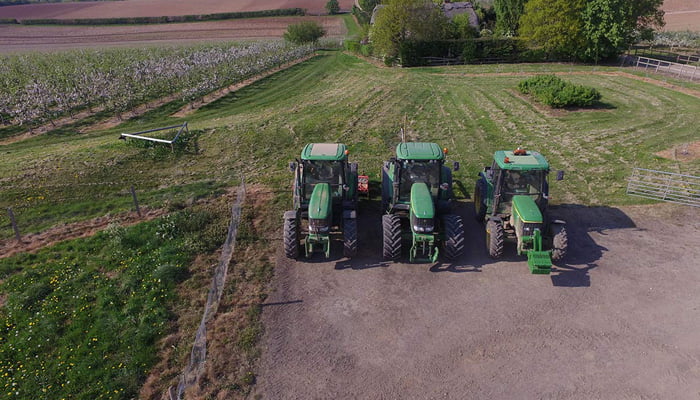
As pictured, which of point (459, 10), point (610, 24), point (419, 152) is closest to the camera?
point (419, 152)

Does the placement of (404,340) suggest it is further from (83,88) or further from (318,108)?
(83,88)

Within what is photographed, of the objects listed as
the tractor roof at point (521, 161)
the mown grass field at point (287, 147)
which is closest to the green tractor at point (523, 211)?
the tractor roof at point (521, 161)

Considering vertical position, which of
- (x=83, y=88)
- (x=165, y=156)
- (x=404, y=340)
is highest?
(x=83, y=88)

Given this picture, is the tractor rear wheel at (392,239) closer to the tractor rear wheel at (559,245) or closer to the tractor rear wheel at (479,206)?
the tractor rear wheel at (479,206)

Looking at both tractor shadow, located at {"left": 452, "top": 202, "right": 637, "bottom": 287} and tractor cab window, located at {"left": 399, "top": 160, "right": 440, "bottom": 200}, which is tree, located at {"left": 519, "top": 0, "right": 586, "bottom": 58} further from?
tractor cab window, located at {"left": 399, "top": 160, "right": 440, "bottom": 200}

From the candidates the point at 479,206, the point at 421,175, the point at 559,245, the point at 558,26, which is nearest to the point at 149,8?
the point at 558,26

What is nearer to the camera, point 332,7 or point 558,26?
point 558,26

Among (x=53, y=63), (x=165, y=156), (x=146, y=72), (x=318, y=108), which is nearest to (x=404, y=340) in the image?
(x=165, y=156)

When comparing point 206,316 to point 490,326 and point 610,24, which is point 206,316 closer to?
point 490,326

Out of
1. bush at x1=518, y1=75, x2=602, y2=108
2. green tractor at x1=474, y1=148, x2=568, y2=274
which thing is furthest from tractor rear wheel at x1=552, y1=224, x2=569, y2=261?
bush at x1=518, y1=75, x2=602, y2=108
